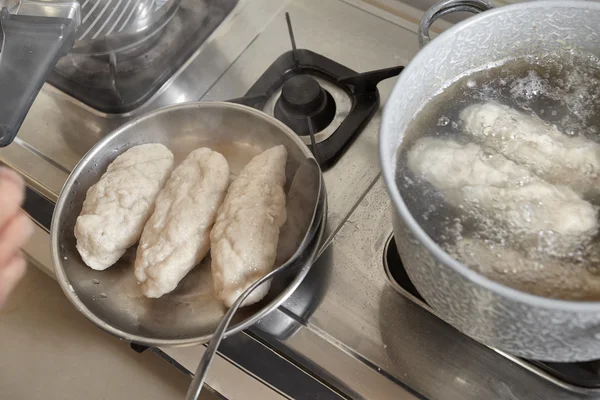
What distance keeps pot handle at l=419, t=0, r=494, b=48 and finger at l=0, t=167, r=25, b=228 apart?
20.6 inches

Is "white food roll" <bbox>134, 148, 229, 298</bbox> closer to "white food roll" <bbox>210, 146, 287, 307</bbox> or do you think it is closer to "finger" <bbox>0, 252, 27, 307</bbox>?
"white food roll" <bbox>210, 146, 287, 307</bbox>

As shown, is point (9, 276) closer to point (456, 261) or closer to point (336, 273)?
point (336, 273)

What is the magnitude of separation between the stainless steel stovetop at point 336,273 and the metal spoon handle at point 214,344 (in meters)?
0.05

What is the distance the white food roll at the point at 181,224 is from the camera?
0.59 meters

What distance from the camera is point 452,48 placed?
1.63ft

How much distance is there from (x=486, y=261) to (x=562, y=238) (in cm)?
6

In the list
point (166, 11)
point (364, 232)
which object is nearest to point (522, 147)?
point (364, 232)

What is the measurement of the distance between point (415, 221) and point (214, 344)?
236 mm

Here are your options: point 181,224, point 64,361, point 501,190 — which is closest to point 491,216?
point 501,190

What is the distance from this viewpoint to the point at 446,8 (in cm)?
56

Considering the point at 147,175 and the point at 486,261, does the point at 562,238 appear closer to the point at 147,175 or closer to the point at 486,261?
the point at 486,261

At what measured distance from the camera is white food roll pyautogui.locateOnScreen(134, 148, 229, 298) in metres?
0.59

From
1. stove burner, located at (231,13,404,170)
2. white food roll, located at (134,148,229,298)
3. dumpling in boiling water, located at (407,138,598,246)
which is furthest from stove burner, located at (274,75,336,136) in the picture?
dumpling in boiling water, located at (407,138,598,246)

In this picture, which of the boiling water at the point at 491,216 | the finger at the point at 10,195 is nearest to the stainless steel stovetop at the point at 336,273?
the finger at the point at 10,195
